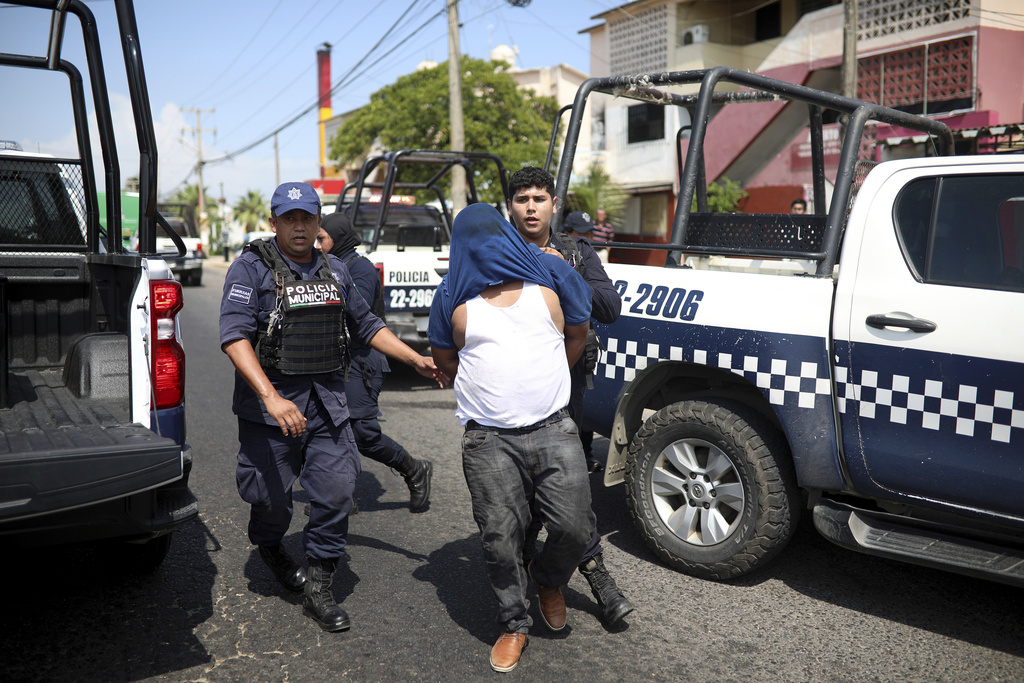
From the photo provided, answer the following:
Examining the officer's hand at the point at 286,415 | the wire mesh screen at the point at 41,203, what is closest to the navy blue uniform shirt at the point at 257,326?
the officer's hand at the point at 286,415

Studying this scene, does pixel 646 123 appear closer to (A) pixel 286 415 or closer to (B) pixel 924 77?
(B) pixel 924 77

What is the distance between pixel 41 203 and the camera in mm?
4605

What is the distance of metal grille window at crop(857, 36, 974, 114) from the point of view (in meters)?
16.4

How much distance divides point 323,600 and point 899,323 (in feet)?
8.40

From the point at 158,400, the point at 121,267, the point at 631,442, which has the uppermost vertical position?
the point at 121,267

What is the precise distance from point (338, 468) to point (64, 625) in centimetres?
126

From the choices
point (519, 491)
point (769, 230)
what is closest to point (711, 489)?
point (519, 491)

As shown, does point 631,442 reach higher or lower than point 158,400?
lower

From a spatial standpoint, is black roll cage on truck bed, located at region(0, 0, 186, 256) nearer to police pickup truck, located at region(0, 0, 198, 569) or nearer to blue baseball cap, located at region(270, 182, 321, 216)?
police pickup truck, located at region(0, 0, 198, 569)

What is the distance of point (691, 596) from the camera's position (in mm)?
3688

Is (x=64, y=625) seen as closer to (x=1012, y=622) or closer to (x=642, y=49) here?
(x=1012, y=622)

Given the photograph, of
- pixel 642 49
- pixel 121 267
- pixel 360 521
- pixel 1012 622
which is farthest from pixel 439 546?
pixel 642 49

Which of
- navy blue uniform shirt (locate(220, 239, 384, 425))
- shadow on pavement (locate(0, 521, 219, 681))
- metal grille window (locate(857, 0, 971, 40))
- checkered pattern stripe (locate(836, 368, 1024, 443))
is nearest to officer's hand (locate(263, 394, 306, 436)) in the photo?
navy blue uniform shirt (locate(220, 239, 384, 425))

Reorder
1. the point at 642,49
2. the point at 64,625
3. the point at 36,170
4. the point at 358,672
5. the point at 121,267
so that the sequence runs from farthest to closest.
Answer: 1. the point at 642,49
2. the point at 36,170
3. the point at 121,267
4. the point at 64,625
5. the point at 358,672
